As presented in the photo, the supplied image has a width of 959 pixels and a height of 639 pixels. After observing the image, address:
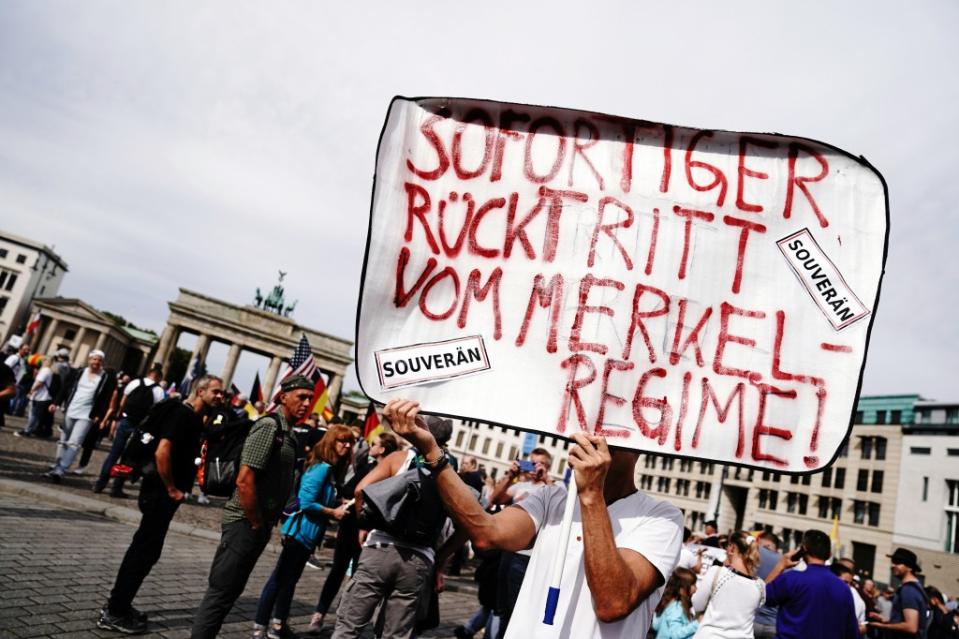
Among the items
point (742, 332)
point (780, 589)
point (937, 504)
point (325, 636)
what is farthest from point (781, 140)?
point (937, 504)

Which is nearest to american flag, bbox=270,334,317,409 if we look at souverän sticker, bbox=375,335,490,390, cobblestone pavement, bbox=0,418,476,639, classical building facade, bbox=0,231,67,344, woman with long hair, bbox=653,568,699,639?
cobblestone pavement, bbox=0,418,476,639

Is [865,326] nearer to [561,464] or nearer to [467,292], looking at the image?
[467,292]

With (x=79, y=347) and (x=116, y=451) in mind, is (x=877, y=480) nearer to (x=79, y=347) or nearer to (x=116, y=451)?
(x=116, y=451)

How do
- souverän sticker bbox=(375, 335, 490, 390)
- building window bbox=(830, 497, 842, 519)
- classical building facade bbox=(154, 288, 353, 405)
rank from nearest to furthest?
souverän sticker bbox=(375, 335, 490, 390), building window bbox=(830, 497, 842, 519), classical building facade bbox=(154, 288, 353, 405)

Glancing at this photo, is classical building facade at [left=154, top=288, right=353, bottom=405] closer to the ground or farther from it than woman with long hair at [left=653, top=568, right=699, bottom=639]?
farther from it

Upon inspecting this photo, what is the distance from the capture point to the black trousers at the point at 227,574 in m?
3.93

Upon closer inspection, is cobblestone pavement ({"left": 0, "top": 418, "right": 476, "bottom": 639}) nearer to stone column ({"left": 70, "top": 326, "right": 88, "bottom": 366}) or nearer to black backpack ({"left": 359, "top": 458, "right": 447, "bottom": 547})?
black backpack ({"left": 359, "top": 458, "right": 447, "bottom": 547})

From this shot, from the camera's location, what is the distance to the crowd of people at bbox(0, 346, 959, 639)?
2027mm

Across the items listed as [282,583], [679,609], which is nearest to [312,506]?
[282,583]

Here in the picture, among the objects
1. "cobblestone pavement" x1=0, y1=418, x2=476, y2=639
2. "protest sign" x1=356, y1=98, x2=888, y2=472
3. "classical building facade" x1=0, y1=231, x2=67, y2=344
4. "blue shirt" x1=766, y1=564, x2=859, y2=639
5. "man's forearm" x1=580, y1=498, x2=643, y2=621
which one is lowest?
"cobblestone pavement" x1=0, y1=418, x2=476, y2=639

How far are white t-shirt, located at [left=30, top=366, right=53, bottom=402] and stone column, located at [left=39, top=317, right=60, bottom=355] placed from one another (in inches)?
3251

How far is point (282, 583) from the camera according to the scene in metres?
5.15

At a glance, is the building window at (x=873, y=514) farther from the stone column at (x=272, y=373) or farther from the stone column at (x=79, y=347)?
the stone column at (x=79, y=347)

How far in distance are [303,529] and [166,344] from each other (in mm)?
67022
